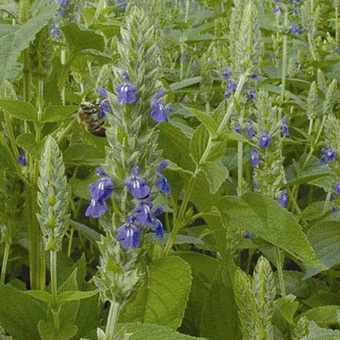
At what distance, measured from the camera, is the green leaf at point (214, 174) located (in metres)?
1.77

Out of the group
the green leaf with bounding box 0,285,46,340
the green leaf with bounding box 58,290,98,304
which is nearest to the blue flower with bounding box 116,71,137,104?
the green leaf with bounding box 58,290,98,304

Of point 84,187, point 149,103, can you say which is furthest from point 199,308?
point 149,103

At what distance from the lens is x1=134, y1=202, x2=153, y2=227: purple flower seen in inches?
45.8

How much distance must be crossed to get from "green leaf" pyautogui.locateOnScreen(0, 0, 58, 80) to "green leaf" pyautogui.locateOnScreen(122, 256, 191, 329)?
0.68 metres

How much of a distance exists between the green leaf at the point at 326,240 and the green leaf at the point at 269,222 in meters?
0.59

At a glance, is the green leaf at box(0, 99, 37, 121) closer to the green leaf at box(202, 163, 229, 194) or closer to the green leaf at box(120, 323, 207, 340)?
the green leaf at box(202, 163, 229, 194)

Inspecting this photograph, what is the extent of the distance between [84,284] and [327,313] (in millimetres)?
776

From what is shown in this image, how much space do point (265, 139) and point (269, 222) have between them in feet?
1.45

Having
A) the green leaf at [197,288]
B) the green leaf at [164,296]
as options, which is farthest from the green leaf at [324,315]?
the green leaf at [164,296]

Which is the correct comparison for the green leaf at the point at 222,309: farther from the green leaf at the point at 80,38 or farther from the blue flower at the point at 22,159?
the green leaf at the point at 80,38

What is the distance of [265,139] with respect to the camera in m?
2.22

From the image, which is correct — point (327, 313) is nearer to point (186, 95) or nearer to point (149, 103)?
point (149, 103)

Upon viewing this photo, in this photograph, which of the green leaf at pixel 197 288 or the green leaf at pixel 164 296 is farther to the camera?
the green leaf at pixel 197 288

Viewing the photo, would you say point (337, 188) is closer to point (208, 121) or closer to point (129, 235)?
point (208, 121)
